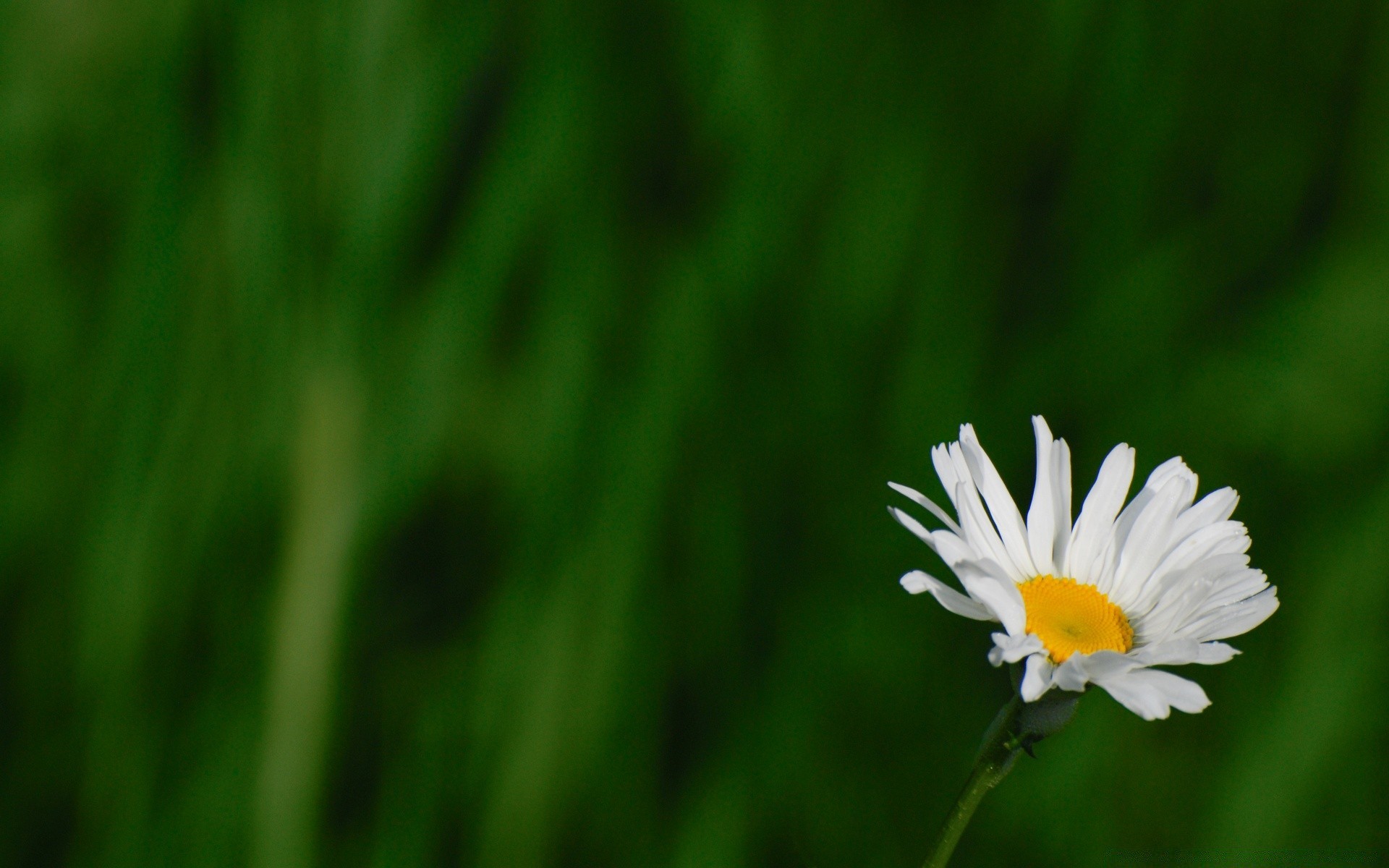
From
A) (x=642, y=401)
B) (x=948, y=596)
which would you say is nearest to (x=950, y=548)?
(x=948, y=596)

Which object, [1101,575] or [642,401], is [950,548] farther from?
[642,401]

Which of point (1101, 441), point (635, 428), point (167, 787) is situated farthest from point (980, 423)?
point (167, 787)

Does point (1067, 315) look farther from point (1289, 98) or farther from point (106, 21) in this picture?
point (106, 21)

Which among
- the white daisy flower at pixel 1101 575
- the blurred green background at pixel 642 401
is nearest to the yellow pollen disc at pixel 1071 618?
the white daisy flower at pixel 1101 575

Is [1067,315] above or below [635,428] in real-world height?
above

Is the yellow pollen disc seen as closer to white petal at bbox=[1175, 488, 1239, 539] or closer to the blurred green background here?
white petal at bbox=[1175, 488, 1239, 539]

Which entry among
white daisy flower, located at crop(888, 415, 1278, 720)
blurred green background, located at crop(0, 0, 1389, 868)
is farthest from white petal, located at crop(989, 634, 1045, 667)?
blurred green background, located at crop(0, 0, 1389, 868)
